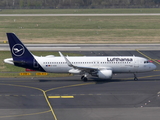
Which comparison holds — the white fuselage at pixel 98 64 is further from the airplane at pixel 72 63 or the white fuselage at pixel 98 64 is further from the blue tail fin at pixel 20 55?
the blue tail fin at pixel 20 55

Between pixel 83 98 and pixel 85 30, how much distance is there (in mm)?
67734

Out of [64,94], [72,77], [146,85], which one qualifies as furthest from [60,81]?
[146,85]

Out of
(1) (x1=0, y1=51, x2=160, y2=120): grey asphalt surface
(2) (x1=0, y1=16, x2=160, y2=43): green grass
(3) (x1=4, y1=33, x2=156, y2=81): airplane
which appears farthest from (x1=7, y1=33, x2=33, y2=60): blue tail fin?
(2) (x1=0, y1=16, x2=160, y2=43): green grass

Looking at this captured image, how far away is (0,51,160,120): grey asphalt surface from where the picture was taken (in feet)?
100

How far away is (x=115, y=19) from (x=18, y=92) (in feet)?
310

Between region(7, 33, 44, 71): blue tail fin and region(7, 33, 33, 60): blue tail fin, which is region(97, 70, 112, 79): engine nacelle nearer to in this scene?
region(7, 33, 44, 71): blue tail fin

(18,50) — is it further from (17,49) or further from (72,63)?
(72,63)

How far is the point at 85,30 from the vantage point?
103 metres

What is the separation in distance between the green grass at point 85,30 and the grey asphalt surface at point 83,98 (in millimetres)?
38915

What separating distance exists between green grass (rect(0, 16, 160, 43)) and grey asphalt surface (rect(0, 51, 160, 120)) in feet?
128

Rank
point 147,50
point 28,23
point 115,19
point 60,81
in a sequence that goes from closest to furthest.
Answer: point 60,81, point 147,50, point 28,23, point 115,19

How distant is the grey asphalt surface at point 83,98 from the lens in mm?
30609

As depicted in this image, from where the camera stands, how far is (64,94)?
3847cm

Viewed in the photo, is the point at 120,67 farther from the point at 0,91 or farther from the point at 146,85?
the point at 0,91
